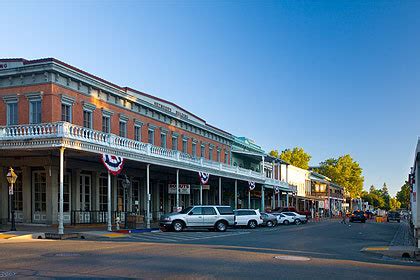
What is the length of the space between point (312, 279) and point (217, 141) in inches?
1731

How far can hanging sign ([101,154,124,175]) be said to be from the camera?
26.6 m

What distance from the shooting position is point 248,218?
1474 inches

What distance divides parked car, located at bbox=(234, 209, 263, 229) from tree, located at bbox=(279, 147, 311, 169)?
229 ft

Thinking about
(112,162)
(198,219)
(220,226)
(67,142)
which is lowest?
(220,226)

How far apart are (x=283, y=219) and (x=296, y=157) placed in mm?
61056

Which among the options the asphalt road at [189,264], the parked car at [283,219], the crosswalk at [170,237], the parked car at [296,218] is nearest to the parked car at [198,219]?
the crosswalk at [170,237]

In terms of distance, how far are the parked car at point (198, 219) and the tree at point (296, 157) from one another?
7624cm

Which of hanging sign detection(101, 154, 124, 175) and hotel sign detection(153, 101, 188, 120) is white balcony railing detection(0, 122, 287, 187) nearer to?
hanging sign detection(101, 154, 124, 175)

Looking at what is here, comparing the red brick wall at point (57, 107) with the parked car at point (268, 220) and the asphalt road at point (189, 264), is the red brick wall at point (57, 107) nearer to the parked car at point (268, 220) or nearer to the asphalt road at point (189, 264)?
the parked car at point (268, 220)

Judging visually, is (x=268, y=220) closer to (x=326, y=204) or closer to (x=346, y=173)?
(x=326, y=204)

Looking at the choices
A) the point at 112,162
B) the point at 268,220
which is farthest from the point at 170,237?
the point at 268,220

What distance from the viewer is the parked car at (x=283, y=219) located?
4725 cm

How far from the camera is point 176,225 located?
100ft

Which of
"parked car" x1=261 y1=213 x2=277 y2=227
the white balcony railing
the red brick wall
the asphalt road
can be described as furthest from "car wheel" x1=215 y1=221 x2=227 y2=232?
the asphalt road
